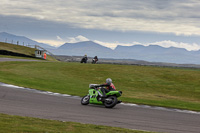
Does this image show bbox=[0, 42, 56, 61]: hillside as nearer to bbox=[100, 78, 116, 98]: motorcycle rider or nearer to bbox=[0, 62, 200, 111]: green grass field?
bbox=[0, 62, 200, 111]: green grass field

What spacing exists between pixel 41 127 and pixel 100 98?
8.00 meters

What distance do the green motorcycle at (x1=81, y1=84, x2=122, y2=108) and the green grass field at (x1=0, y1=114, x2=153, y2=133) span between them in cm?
650

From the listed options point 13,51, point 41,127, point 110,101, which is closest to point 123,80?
point 110,101

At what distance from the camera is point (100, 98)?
57.2ft

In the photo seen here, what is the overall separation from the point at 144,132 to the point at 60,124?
9.38ft

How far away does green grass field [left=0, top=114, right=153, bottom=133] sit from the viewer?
9.05 metres

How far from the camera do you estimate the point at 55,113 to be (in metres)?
13.4

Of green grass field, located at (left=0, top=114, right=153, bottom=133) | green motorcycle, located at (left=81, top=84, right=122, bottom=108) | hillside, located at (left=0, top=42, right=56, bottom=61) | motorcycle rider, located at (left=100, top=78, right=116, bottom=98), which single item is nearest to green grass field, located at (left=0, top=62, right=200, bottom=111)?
green motorcycle, located at (left=81, top=84, right=122, bottom=108)

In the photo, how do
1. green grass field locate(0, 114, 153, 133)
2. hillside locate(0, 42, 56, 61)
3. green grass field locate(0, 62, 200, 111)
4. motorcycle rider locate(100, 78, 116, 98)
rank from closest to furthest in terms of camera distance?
green grass field locate(0, 114, 153, 133)
motorcycle rider locate(100, 78, 116, 98)
green grass field locate(0, 62, 200, 111)
hillside locate(0, 42, 56, 61)

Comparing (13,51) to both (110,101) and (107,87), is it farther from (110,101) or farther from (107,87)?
(110,101)

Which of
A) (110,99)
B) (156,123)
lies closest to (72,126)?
(156,123)

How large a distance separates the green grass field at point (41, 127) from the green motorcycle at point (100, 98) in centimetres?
650

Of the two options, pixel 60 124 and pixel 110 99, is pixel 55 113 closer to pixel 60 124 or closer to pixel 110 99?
pixel 60 124

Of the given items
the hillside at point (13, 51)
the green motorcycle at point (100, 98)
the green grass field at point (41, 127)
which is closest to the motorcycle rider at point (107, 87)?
the green motorcycle at point (100, 98)
